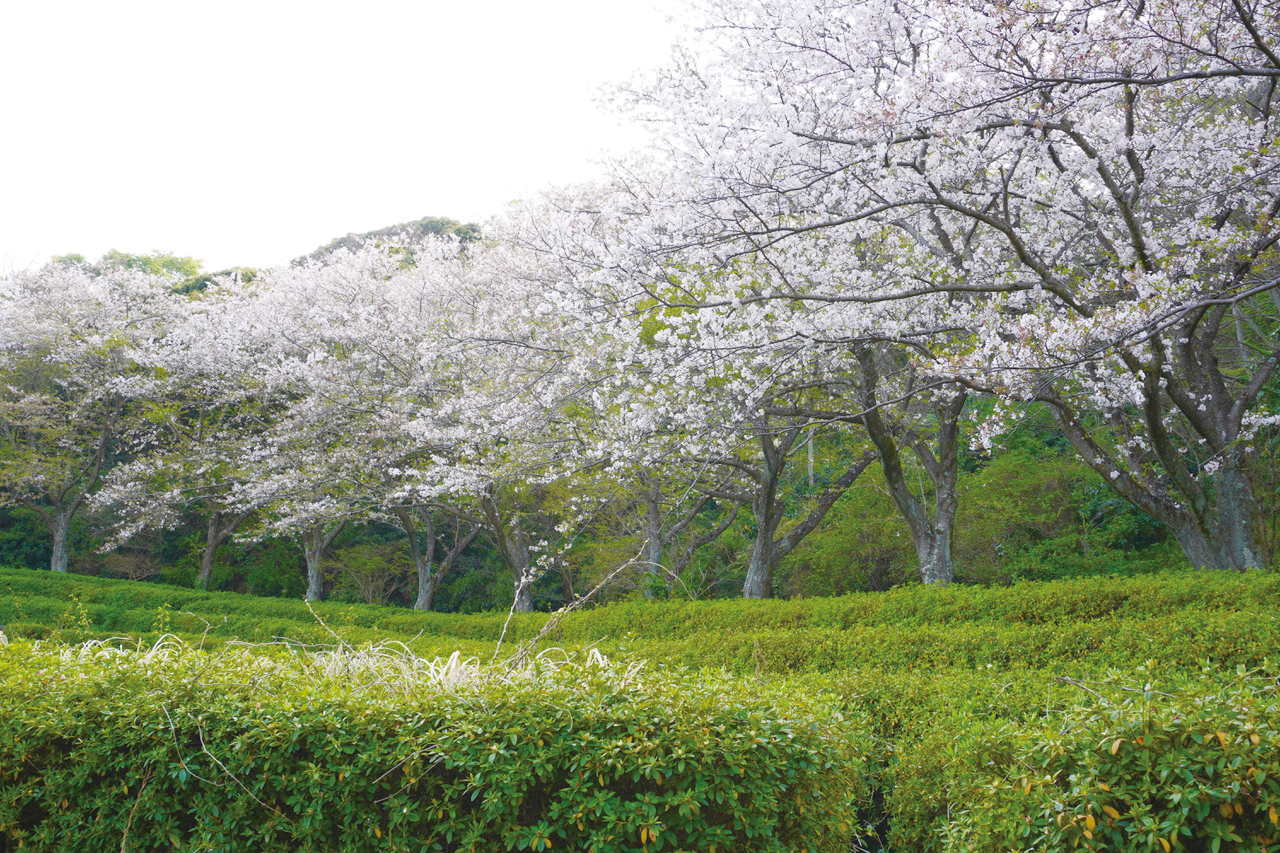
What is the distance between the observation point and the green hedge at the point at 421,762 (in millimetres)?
2441

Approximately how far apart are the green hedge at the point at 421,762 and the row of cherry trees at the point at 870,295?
9.88ft

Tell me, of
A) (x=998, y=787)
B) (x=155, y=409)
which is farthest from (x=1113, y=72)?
(x=155, y=409)

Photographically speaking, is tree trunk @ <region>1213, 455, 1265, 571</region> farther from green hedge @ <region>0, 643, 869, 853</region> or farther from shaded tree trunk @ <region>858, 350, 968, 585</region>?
green hedge @ <region>0, 643, 869, 853</region>

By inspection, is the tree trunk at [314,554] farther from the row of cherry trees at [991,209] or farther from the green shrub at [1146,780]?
the green shrub at [1146,780]

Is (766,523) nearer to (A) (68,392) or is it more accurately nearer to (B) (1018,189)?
(B) (1018,189)

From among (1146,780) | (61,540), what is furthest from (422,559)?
(1146,780)

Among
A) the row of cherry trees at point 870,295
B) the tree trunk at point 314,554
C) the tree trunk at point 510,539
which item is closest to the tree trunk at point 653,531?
the row of cherry trees at point 870,295

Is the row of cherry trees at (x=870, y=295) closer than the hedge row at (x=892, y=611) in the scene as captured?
Yes

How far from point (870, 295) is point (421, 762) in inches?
241

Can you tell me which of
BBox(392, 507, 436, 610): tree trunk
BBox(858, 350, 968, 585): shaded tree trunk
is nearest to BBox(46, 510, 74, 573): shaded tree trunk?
BBox(392, 507, 436, 610): tree trunk

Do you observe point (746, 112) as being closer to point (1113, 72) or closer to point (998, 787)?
point (1113, 72)

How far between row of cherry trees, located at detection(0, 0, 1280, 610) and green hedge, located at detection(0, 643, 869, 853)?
301 cm

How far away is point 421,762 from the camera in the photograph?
101 inches

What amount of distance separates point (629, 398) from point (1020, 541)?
7816 millimetres
